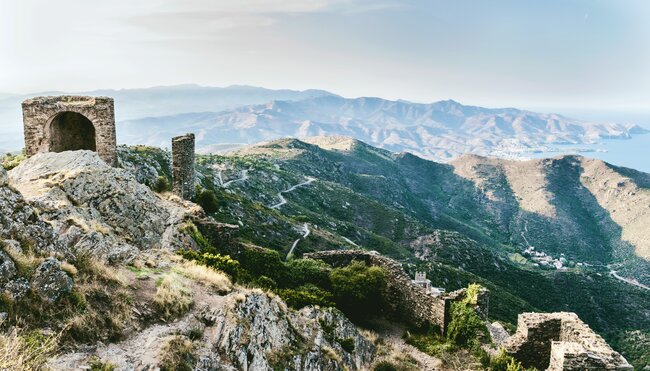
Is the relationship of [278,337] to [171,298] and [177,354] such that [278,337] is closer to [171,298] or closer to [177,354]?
[171,298]

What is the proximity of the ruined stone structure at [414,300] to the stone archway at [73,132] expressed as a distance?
14593 millimetres

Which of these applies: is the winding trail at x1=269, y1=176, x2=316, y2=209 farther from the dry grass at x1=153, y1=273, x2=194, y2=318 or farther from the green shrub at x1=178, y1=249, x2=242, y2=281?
the dry grass at x1=153, y1=273, x2=194, y2=318

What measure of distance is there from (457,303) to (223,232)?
415 inches

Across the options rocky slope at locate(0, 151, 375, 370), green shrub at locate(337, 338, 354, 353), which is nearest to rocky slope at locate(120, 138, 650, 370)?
rocky slope at locate(0, 151, 375, 370)

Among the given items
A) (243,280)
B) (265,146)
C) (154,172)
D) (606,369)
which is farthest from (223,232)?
(265,146)

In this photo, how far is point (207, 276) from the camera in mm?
12758

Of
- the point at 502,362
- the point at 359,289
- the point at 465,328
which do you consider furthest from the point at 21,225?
the point at 465,328

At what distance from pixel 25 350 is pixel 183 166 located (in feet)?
64.3

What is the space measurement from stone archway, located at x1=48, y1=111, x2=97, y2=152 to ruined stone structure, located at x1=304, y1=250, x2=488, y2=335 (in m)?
14.6

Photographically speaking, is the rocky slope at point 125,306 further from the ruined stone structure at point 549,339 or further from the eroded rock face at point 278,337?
the ruined stone structure at point 549,339

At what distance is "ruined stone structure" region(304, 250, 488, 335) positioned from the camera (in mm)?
18359

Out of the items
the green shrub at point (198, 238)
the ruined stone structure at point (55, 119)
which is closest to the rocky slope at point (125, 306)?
the green shrub at point (198, 238)

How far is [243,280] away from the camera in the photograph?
1494 cm

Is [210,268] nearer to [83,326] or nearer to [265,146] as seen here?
[83,326]
